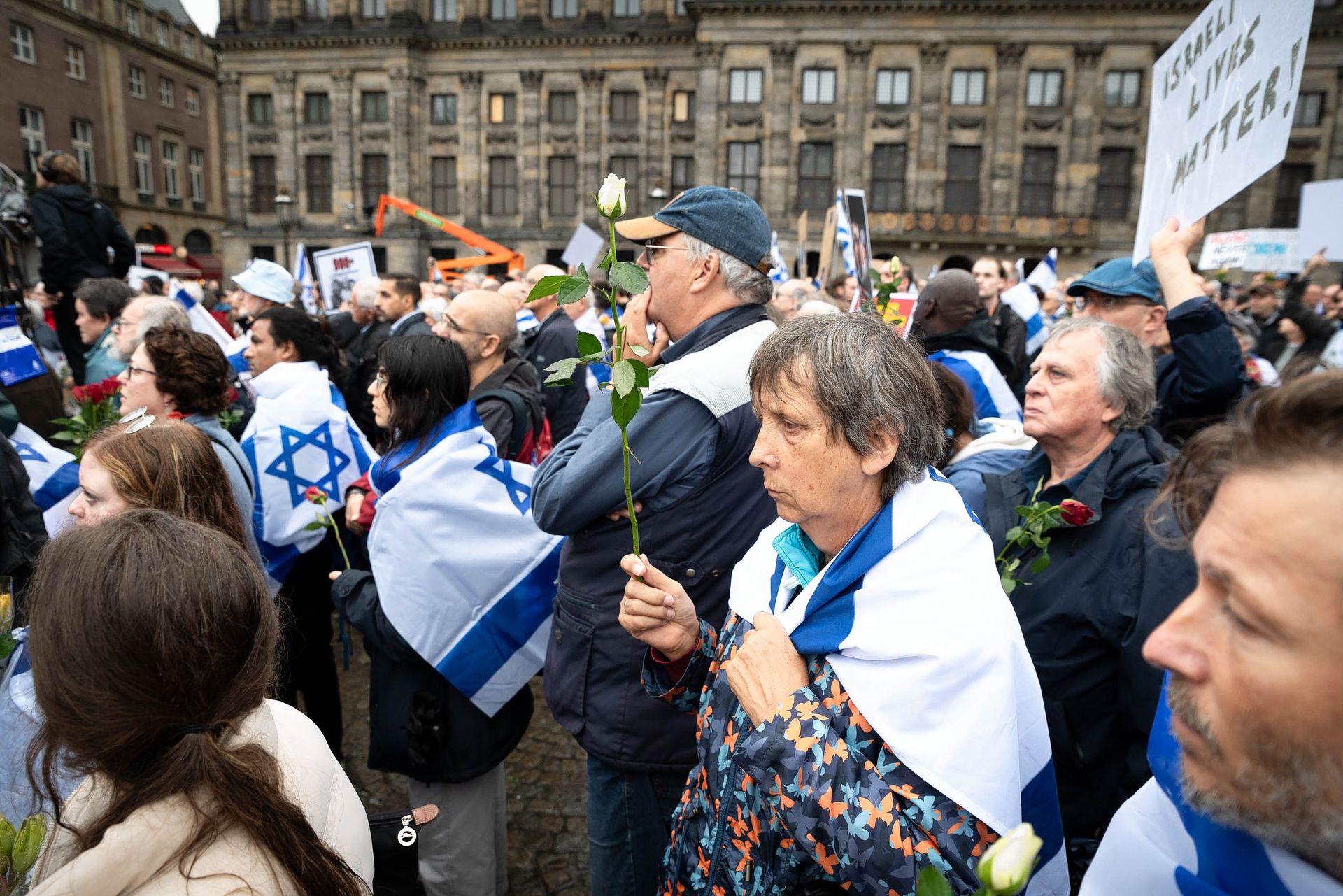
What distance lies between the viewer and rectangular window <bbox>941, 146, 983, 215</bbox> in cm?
2989

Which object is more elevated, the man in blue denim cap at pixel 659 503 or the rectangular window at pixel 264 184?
the rectangular window at pixel 264 184

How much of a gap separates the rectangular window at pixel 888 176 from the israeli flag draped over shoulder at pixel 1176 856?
31139 mm

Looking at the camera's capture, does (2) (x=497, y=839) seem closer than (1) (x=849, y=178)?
Yes

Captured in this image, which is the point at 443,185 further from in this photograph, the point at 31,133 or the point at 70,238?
the point at 70,238

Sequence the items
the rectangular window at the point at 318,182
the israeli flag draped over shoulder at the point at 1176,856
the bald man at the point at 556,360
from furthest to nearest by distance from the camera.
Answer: the rectangular window at the point at 318,182, the bald man at the point at 556,360, the israeli flag draped over shoulder at the point at 1176,856

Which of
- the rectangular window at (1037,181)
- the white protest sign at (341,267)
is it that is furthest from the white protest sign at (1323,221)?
the rectangular window at (1037,181)

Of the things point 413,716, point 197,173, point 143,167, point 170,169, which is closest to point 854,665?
point 413,716

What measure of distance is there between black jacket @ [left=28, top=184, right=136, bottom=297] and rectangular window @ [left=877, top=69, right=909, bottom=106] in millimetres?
27923

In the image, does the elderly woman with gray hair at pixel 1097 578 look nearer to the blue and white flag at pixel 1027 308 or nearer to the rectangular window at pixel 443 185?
the blue and white flag at pixel 1027 308

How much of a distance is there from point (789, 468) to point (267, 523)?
2.73 meters

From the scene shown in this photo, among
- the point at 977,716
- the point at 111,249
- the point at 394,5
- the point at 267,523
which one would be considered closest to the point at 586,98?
the point at 394,5

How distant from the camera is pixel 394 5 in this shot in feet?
106

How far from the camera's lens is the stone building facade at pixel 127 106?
107 ft

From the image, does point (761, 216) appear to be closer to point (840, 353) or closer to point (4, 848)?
point (840, 353)
